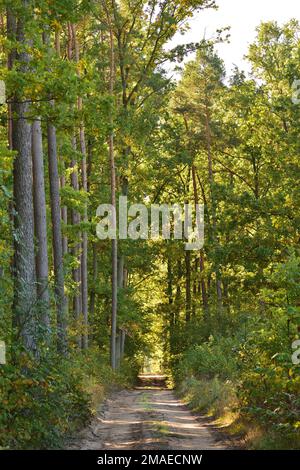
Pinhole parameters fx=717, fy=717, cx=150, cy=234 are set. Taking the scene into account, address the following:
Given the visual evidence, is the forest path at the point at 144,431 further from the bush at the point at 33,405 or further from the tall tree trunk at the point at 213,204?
the tall tree trunk at the point at 213,204

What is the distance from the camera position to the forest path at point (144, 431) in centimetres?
1237

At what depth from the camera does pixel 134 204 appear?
37281 mm

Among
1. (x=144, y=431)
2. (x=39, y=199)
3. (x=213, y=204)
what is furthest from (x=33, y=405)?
(x=213, y=204)

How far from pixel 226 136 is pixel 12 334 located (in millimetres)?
30306

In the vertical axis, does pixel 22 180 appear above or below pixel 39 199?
above

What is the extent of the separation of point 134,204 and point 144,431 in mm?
23865

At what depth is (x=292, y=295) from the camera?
13305 mm

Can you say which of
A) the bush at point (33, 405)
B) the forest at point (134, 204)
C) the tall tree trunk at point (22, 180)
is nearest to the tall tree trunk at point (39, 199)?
the forest at point (134, 204)

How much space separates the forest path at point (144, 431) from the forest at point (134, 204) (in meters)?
0.52

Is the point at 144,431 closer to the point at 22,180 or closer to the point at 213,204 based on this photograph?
the point at 22,180

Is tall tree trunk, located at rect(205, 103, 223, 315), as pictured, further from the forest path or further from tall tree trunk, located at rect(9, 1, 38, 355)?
tall tree trunk, located at rect(9, 1, 38, 355)

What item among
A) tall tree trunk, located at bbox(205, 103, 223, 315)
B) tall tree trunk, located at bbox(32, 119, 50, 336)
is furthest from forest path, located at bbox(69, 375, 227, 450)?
tall tree trunk, located at bbox(205, 103, 223, 315)
